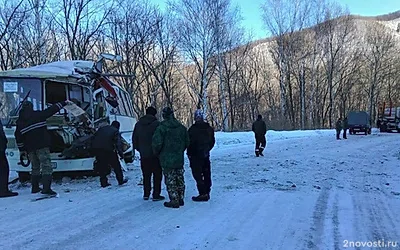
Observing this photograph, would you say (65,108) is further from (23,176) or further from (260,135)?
(260,135)

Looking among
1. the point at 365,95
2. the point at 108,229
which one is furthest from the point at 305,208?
the point at 365,95

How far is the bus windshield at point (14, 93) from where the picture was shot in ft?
32.9

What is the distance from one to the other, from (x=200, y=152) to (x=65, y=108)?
4244 mm

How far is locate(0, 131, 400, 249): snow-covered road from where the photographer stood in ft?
17.4

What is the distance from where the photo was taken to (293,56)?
1843 inches

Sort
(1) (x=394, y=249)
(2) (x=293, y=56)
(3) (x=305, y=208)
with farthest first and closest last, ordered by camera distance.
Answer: (2) (x=293, y=56)
(3) (x=305, y=208)
(1) (x=394, y=249)

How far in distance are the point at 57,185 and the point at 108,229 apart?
478 cm

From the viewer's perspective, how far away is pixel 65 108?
10.2m

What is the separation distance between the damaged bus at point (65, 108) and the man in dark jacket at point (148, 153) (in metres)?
2.77

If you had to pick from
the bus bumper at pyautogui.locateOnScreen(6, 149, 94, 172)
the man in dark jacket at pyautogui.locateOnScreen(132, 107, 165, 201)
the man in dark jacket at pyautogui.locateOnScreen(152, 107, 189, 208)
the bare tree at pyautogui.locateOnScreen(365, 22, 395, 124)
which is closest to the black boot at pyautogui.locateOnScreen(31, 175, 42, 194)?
the bus bumper at pyautogui.locateOnScreen(6, 149, 94, 172)

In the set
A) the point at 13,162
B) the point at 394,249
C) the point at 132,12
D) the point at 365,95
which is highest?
the point at 132,12

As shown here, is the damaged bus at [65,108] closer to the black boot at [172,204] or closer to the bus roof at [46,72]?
the bus roof at [46,72]

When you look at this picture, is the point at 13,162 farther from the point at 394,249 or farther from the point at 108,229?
the point at 394,249

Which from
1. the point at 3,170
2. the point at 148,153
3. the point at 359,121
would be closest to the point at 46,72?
the point at 3,170
